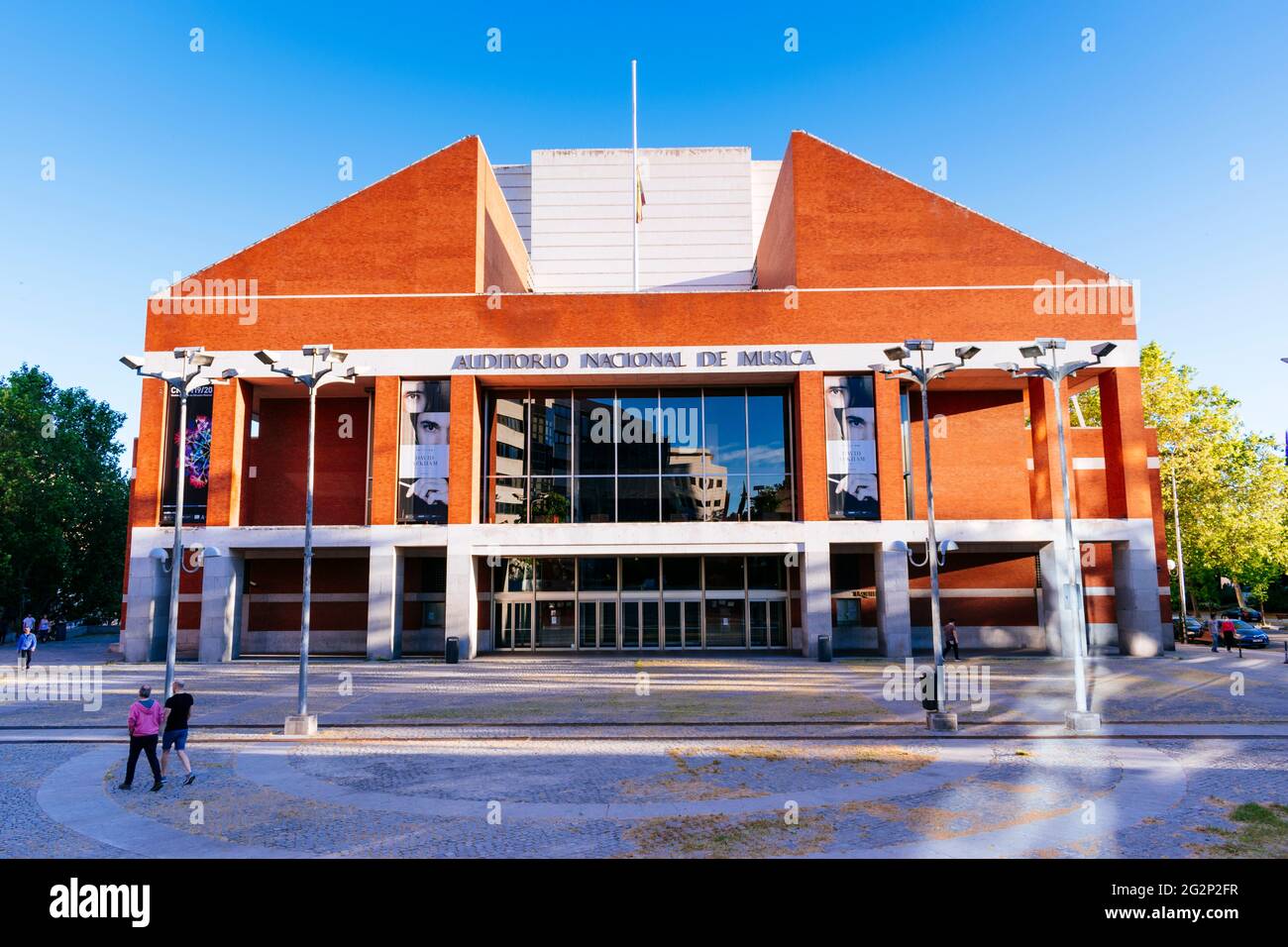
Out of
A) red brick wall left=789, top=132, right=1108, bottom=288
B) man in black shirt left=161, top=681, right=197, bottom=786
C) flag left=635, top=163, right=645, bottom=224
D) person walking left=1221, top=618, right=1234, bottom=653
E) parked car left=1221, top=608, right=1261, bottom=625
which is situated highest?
flag left=635, top=163, right=645, bottom=224

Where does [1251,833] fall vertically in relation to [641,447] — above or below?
below

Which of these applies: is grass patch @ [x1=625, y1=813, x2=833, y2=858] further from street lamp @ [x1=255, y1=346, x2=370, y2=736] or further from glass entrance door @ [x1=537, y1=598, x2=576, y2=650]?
glass entrance door @ [x1=537, y1=598, x2=576, y2=650]

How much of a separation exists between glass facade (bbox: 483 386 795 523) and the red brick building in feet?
0.35

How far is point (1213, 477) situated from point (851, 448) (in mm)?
33103

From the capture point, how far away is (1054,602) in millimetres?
32844

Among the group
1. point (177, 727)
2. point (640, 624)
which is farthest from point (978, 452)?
point (177, 727)

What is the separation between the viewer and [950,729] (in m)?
16.2

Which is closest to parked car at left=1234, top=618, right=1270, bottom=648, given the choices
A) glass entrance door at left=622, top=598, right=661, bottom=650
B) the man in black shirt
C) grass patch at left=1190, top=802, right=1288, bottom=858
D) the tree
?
glass entrance door at left=622, top=598, right=661, bottom=650

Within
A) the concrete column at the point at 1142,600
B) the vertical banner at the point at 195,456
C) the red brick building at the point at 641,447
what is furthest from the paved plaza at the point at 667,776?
the vertical banner at the point at 195,456

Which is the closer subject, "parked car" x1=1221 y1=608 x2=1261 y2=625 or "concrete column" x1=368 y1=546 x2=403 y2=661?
"concrete column" x1=368 y1=546 x2=403 y2=661

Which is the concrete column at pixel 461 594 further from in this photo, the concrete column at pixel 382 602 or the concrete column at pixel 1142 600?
the concrete column at pixel 1142 600

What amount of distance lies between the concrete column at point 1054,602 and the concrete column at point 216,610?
111 ft

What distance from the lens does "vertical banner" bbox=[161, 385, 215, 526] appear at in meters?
33.3

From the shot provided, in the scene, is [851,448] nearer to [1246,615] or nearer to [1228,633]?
[1228,633]
